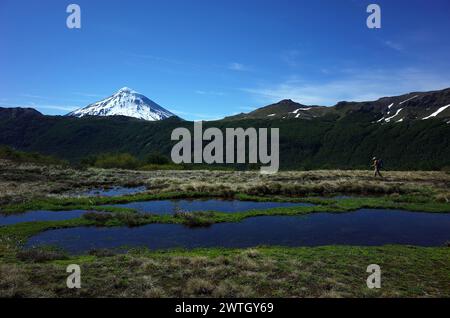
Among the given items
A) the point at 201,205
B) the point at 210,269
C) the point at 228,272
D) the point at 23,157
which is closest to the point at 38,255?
the point at 210,269

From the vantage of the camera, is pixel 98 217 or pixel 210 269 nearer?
pixel 210 269

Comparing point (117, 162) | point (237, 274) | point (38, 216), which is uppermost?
point (117, 162)

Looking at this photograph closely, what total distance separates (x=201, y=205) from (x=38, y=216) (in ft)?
44.7

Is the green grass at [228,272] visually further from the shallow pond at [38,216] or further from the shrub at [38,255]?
the shallow pond at [38,216]

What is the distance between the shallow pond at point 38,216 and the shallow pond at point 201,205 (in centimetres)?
499

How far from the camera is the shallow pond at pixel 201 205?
103ft

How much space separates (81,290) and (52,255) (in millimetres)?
5652

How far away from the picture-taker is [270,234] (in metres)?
23.2

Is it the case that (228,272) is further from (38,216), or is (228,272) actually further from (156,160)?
(156,160)

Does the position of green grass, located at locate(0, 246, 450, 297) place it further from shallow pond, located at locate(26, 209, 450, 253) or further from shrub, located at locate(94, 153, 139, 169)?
shrub, located at locate(94, 153, 139, 169)

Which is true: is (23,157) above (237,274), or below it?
above

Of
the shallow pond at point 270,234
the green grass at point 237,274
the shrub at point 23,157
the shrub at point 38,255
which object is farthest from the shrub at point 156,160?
the shrub at point 38,255

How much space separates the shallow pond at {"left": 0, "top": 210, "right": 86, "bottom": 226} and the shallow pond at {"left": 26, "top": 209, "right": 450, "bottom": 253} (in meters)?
4.14
